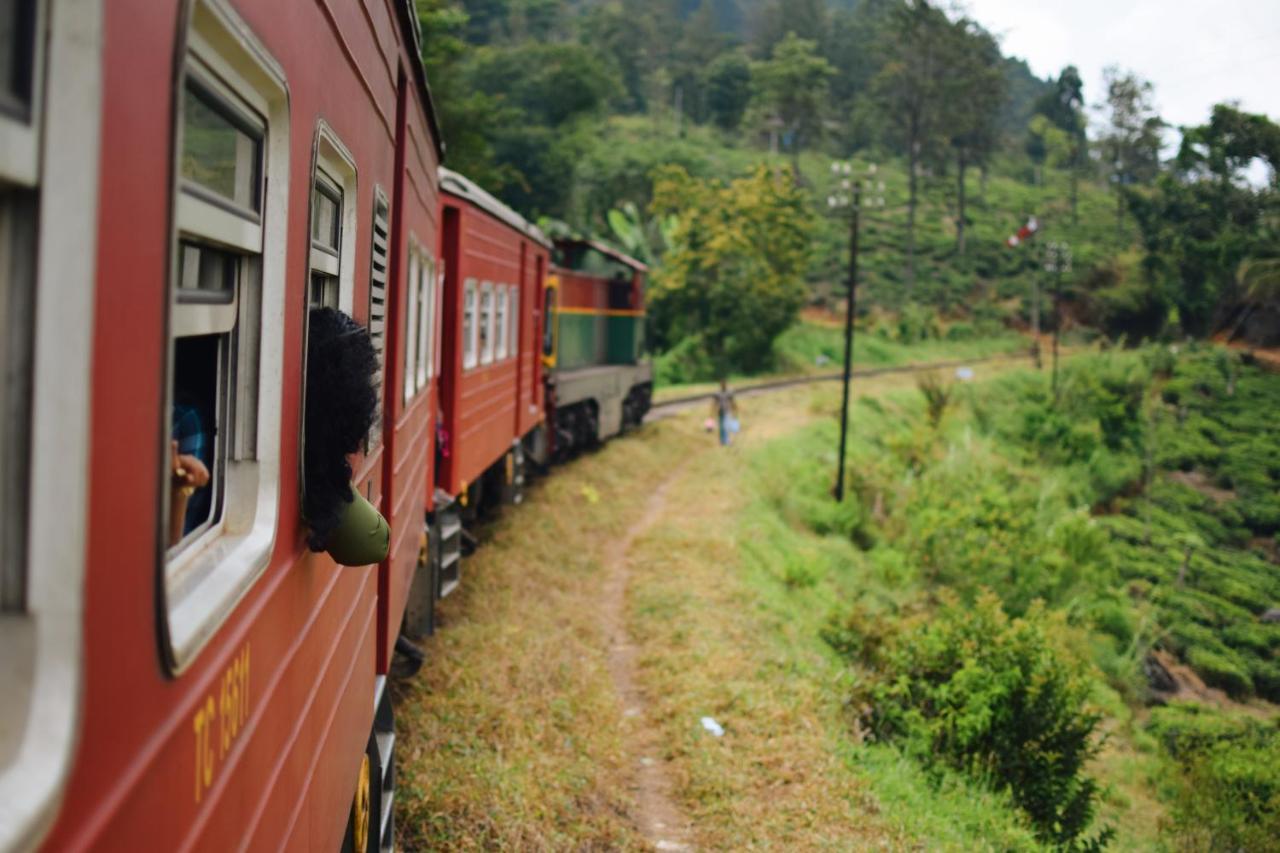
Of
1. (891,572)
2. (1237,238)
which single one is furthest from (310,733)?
(1237,238)

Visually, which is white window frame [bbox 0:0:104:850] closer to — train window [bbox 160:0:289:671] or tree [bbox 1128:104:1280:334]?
train window [bbox 160:0:289:671]

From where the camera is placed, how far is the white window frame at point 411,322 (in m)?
5.41

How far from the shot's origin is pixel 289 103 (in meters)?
2.16

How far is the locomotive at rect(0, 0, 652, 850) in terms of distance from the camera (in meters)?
1.10

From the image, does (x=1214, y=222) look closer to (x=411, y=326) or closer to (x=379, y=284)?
(x=411, y=326)

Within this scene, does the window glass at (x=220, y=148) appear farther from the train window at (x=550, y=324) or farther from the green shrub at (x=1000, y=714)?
the train window at (x=550, y=324)

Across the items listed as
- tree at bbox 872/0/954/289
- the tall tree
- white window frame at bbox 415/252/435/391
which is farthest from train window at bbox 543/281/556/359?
the tall tree

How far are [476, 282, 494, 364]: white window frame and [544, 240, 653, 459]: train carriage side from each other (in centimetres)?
410

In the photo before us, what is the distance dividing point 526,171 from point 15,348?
121ft

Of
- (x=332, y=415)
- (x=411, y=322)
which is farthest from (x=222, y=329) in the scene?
(x=411, y=322)

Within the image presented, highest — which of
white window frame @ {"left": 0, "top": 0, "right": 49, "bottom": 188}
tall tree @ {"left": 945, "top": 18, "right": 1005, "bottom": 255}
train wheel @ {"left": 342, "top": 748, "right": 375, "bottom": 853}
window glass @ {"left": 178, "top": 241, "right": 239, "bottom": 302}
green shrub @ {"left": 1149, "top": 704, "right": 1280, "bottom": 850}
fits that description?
tall tree @ {"left": 945, "top": 18, "right": 1005, "bottom": 255}

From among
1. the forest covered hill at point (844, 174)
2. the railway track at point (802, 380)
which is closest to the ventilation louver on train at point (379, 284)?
the forest covered hill at point (844, 174)

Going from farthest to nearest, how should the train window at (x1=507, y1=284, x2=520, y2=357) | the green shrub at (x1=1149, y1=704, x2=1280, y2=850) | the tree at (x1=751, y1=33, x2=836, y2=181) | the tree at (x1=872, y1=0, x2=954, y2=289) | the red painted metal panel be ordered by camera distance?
1. the tree at (x1=751, y1=33, x2=836, y2=181)
2. the tree at (x1=872, y1=0, x2=954, y2=289)
3. the train window at (x1=507, y1=284, x2=520, y2=357)
4. the green shrub at (x1=1149, y1=704, x2=1280, y2=850)
5. the red painted metal panel

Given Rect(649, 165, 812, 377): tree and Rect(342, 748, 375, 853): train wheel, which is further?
Rect(649, 165, 812, 377): tree
